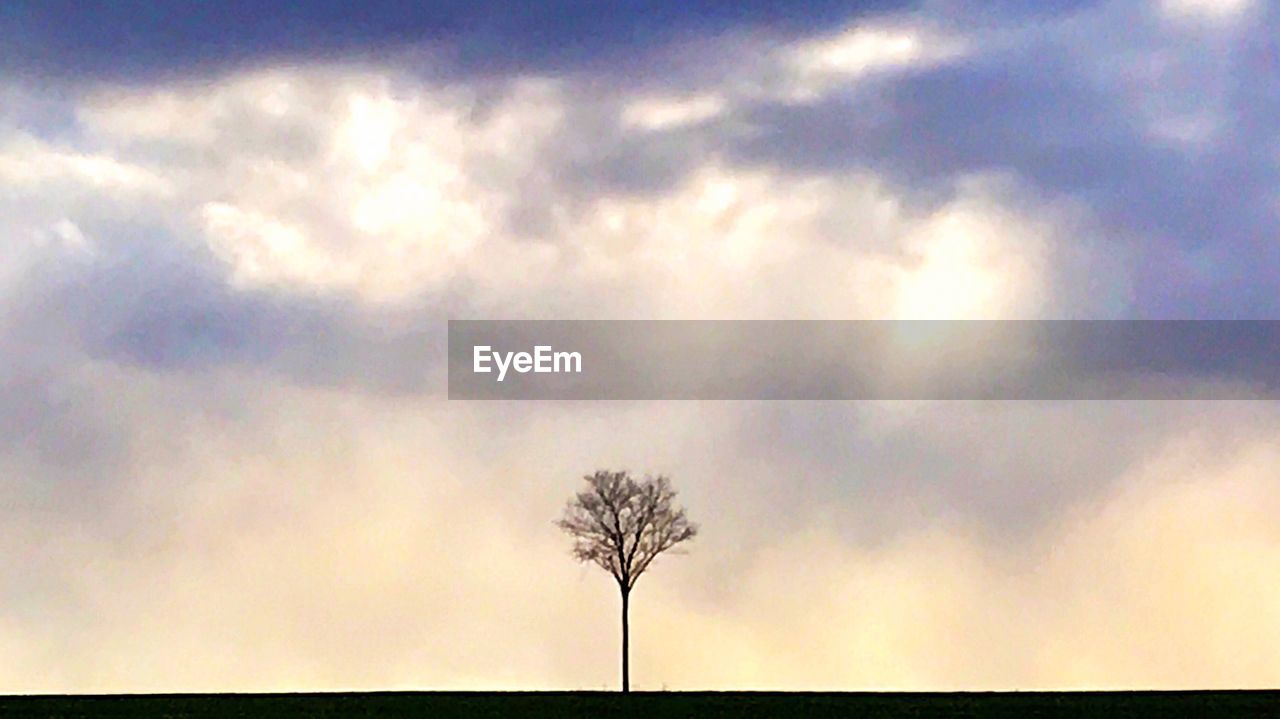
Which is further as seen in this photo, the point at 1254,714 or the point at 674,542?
the point at 674,542

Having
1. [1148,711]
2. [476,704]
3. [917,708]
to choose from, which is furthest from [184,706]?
[1148,711]

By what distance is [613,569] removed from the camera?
78.4 meters

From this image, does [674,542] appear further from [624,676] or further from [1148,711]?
[1148,711]

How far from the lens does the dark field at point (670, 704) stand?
60.3 metres

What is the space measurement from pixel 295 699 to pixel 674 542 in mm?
18731

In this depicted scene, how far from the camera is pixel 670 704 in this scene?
63250 mm

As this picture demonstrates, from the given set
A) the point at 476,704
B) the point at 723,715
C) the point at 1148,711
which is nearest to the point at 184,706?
the point at 476,704

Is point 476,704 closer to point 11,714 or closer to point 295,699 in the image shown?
point 295,699

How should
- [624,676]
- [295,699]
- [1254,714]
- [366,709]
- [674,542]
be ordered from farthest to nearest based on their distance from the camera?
1. [674,542]
2. [624,676]
3. [295,699]
4. [366,709]
5. [1254,714]

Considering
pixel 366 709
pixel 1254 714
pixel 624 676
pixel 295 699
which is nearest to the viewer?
pixel 1254 714

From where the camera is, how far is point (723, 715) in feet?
194

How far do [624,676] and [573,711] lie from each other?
38.9 ft

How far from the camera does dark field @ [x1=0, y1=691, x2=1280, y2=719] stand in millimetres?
60344

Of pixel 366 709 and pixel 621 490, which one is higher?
→ pixel 621 490
